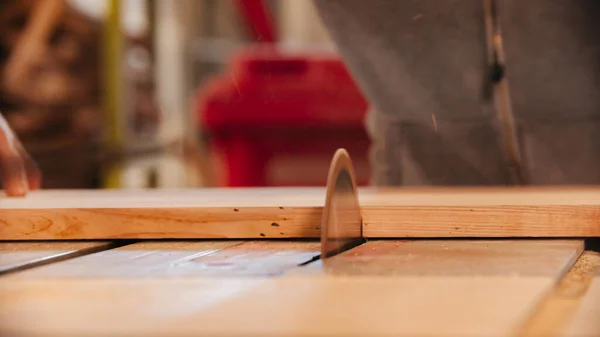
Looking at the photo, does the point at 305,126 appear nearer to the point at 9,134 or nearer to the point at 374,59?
the point at 374,59

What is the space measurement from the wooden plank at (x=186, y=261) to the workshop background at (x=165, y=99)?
A: 2357mm

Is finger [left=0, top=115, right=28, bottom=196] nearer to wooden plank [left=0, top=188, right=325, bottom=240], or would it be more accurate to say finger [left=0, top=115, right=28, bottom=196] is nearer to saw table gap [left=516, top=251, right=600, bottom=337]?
wooden plank [left=0, top=188, right=325, bottom=240]

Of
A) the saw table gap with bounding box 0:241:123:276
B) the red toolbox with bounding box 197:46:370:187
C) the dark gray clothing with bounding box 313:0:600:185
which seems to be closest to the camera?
the saw table gap with bounding box 0:241:123:276

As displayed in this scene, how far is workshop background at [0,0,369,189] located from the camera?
3.59 metres

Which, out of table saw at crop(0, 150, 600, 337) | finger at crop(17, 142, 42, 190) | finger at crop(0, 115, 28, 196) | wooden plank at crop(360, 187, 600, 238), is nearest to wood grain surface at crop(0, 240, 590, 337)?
table saw at crop(0, 150, 600, 337)

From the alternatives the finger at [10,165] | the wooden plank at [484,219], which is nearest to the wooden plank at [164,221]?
the wooden plank at [484,219]

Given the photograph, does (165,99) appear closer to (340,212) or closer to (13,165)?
(13,165)

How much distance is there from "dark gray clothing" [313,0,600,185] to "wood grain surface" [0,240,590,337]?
969mm

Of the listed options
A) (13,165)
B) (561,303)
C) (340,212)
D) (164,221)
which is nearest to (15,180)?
(13,165)

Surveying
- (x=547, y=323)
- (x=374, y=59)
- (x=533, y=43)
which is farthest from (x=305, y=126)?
(x=547, y=323)

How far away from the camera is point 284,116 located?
357 centimetres

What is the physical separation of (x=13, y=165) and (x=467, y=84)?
1.13m

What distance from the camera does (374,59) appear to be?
81.0 inches

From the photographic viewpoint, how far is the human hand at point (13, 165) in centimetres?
155
